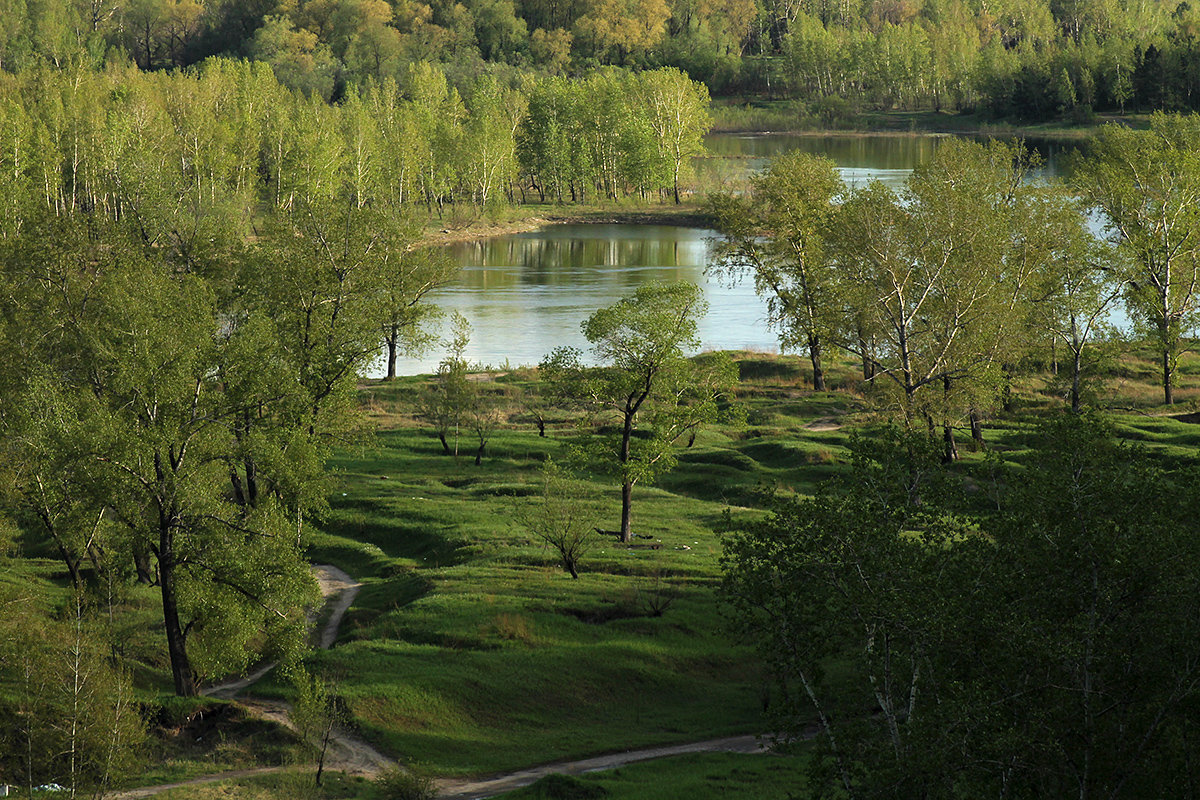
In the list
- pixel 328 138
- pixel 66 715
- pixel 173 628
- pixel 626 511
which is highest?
pixel 328 138

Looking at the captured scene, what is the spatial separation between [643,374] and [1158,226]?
160 feet

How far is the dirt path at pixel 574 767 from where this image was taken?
31.2 metres

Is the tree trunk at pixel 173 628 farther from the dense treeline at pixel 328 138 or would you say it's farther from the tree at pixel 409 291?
the dense treeline at pixel 328 138

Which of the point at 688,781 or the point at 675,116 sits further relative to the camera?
the point at 675,116

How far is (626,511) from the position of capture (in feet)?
168

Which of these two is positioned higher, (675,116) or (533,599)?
(675,116)

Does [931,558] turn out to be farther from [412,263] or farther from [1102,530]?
[412,263]

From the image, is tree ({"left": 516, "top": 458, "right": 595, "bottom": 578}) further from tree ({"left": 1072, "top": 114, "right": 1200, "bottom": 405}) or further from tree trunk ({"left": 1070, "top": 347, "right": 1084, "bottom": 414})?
tree ({"left": 1072, "top": 114, "right": 1200, "bottom": 405})

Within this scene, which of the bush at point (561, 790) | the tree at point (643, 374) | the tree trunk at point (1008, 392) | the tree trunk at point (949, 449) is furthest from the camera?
Answer: the tree trunk at point (1008, 392)

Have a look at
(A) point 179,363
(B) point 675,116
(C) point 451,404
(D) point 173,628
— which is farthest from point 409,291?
(B) point 675,116

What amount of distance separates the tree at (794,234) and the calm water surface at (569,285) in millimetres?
14495

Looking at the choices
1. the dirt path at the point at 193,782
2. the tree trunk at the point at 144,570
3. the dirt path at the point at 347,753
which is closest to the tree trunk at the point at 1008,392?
the dirt path at the point at 347,753

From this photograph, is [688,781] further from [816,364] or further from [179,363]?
[816,364]

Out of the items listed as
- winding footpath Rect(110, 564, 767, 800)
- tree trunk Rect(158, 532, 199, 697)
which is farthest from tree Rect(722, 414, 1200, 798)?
tree trunk Rect(158, 532, 199, 697)
